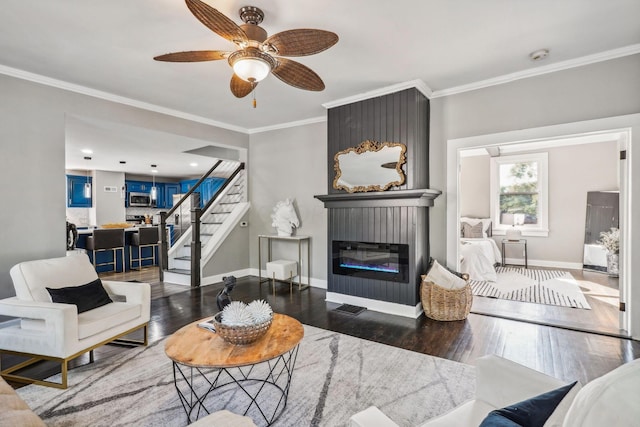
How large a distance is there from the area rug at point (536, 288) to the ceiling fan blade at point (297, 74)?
389cm

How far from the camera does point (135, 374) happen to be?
2.49m

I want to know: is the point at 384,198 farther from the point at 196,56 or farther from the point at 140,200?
the point at 140,200

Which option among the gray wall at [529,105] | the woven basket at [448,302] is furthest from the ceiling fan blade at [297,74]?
the woven basket at [448,302]

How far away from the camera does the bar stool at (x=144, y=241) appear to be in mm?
6992

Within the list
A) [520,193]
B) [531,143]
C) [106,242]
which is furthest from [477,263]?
[106,242]

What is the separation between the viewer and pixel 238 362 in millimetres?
1705

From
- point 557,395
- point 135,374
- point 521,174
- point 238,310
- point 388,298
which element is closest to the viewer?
point 557,395

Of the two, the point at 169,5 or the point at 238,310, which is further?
the point at 169,5

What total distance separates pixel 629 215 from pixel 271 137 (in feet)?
16.3

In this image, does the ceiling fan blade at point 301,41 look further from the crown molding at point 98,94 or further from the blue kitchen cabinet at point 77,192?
the blue kitchen cabinet at point 77,192

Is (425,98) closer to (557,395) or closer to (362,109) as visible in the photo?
(362,109)

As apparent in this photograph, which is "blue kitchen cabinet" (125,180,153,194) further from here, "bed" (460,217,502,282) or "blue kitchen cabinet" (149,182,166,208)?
"bed" (460,217,502,282)

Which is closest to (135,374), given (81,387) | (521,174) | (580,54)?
(81,387)

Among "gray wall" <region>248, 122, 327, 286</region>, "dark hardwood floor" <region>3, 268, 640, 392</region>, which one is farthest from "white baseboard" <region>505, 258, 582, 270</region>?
"gray wall" <region>248, 122, 327, 286</region>
